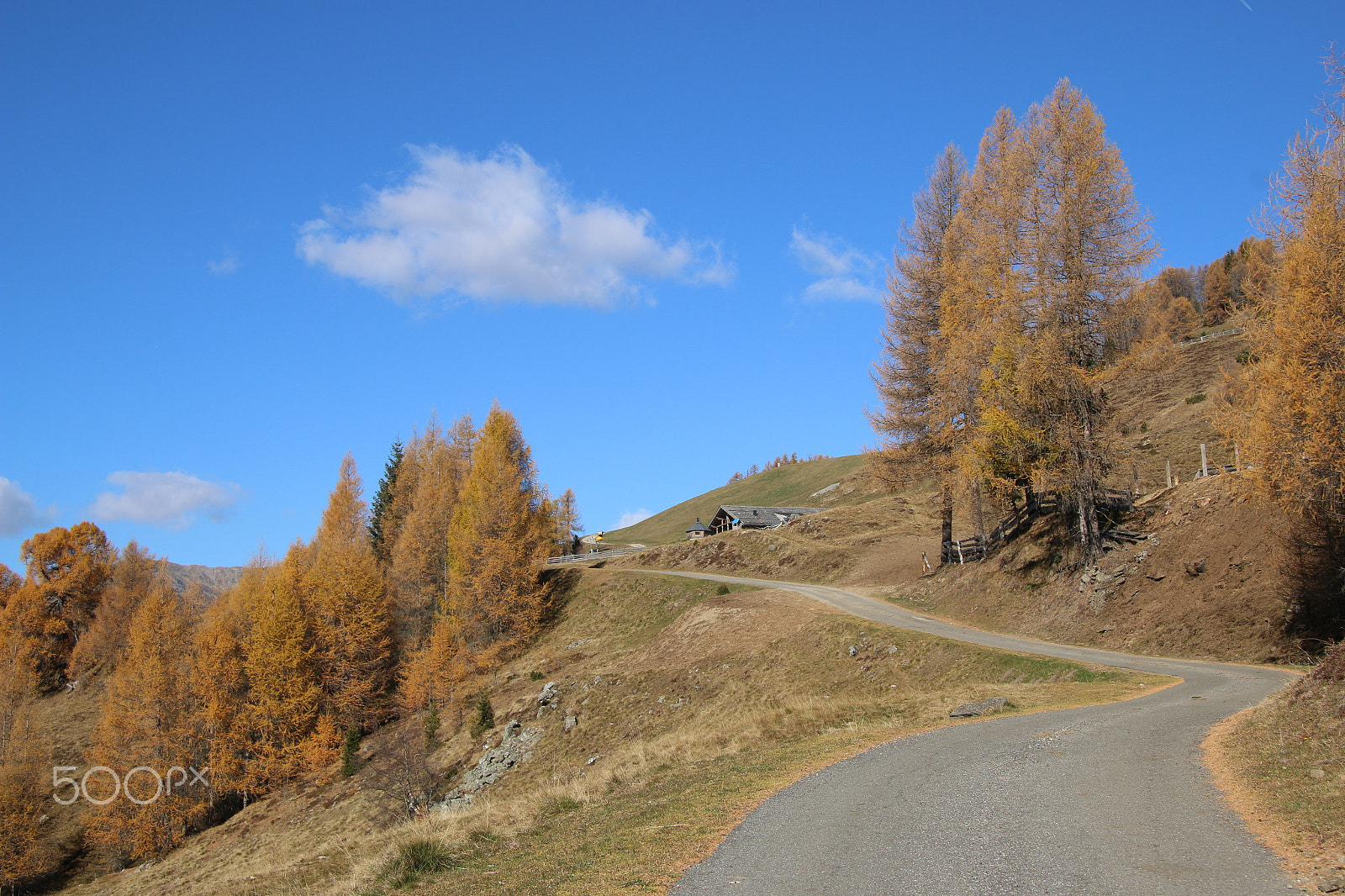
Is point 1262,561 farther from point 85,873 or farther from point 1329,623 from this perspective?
point 85,873

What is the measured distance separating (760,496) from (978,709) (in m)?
108

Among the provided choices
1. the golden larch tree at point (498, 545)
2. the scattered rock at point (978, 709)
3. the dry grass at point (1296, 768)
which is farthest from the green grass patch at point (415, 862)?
the golden larch tree at point (498, 545)

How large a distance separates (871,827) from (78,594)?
9891cm

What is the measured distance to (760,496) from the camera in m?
124

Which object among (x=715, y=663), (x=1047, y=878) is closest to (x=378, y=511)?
(x=715, y=663)

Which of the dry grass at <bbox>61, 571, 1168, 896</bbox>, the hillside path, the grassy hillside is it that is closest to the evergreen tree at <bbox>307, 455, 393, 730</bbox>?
the dry grass at <bbox>61, 571, 1168, 896</bbox>

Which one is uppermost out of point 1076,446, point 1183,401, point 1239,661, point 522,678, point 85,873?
point 1183,401

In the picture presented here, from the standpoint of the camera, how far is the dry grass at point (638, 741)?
33.9 feet

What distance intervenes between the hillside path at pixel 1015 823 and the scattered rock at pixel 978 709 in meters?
2.24

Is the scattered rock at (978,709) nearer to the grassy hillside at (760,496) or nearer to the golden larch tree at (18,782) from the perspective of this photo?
the golden larch tree at (18,782)

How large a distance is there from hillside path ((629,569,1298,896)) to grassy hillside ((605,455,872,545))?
8289 centimetres

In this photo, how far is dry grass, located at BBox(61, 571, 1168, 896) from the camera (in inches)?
407

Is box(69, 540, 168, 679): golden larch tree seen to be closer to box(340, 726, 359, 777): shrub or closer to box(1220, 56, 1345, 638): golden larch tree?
box(340, 726, 359, 777): shrub

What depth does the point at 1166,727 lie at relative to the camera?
12305 millimetres
